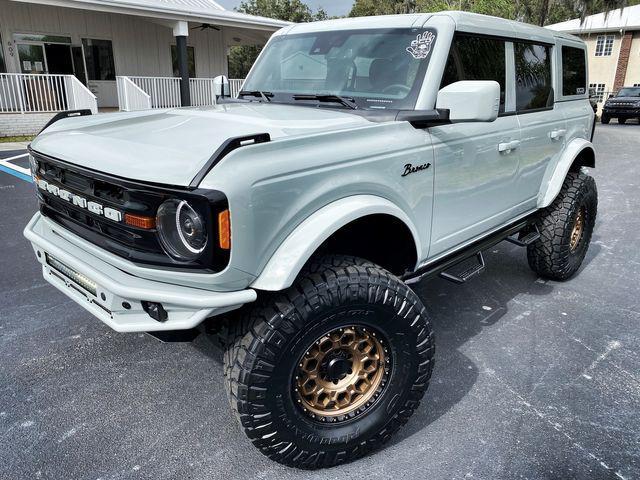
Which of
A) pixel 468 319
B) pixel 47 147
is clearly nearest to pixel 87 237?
pixel 47 147

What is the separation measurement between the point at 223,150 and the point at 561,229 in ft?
11.0

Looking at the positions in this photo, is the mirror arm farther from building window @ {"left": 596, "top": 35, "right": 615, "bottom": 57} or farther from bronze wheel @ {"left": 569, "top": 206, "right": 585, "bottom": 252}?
building window @ {"left": 596, "top": 35, "right": 615, "bottom": 57}

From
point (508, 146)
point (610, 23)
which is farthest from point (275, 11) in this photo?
point (508, 146)

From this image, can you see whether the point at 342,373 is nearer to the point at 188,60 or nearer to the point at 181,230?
the point at 181,230

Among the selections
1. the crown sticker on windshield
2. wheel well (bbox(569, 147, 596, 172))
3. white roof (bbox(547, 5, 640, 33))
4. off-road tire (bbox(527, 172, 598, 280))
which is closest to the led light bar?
the crown sticker on windshield

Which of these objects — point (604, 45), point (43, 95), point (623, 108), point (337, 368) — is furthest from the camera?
point (604, 45)

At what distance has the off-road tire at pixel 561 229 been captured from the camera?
4.19 meters

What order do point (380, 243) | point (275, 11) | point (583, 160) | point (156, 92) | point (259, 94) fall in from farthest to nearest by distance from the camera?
point (275, 11)
point (156, 92)
point (583, 160)
point (259, 94)
point (380, 243)

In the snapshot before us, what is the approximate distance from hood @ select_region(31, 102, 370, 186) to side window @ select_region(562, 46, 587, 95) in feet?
8.52

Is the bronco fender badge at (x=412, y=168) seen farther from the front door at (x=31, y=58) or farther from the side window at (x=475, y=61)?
the front door at (x=31, y=58)

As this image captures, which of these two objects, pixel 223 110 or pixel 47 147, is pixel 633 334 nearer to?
pixel 223 110

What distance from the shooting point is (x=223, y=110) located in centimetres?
293

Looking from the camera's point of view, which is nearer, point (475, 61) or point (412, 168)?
point (412, 168)

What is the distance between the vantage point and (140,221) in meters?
1.94
